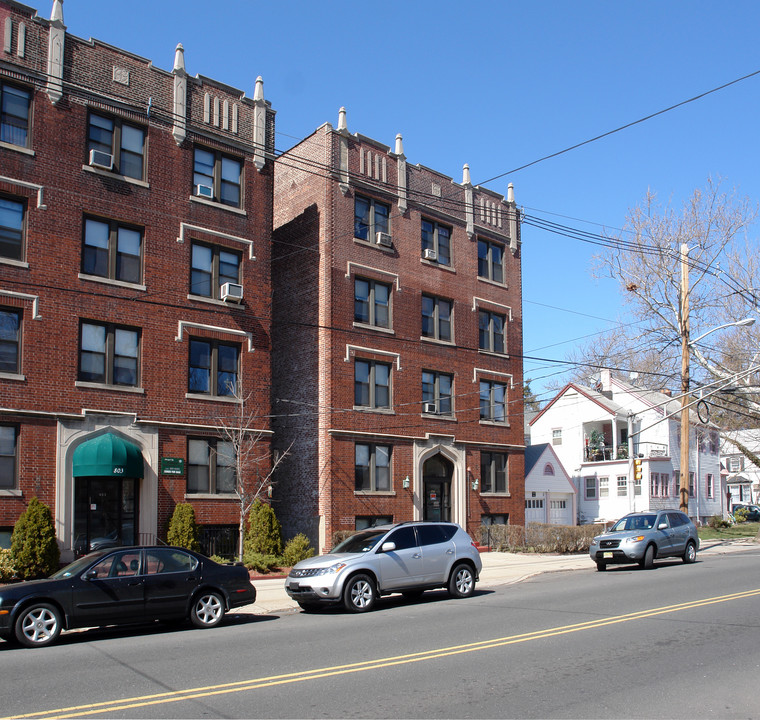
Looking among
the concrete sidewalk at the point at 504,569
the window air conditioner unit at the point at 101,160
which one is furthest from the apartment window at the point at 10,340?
the concrete sidewalk at the point at 504,569

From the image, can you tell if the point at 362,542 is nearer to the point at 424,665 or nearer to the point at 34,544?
the point at 424,665

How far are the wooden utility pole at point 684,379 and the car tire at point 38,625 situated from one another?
24.1 meters

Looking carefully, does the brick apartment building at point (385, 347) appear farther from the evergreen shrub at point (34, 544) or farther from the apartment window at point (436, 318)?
the evergreen shrub at point (34, 544)

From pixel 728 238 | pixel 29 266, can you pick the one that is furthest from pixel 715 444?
pixel 29 266

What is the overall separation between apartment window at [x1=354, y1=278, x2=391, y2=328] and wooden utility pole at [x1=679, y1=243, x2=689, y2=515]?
11.6 metres

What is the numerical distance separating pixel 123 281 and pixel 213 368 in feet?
12.3

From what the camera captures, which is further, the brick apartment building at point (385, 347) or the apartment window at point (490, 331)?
the apartment window at point (490, 331)

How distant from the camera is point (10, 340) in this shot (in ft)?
68.6

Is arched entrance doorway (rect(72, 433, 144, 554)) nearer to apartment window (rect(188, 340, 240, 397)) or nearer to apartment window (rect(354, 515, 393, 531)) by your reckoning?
apartment window (rect(188, 340, 240, 397))

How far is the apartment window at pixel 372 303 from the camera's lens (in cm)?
2886

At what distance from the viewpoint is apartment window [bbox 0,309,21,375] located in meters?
20.8

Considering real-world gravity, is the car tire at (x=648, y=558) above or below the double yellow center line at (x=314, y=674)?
below

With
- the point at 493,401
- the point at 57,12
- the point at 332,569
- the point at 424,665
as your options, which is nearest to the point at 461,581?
the point at 332,569

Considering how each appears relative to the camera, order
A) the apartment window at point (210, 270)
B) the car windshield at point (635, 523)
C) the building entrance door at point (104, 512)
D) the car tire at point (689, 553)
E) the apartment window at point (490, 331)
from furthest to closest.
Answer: the apartment window at point (490, 331)
the apartment window at point (210, 270)
the car tire at point (689, 553)
the car windshield at point (635, 523)
the building entrance door at point (104, 512)
